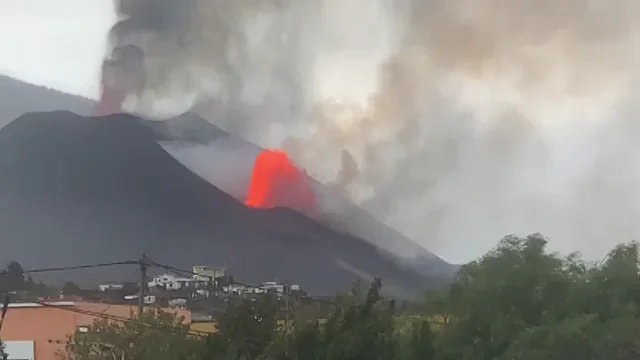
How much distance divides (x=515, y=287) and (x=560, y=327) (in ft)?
1.83

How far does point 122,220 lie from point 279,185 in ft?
6.12

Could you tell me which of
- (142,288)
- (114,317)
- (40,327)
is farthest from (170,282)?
(40,327)

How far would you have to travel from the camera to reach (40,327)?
7.14m

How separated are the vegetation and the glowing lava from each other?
233 cm

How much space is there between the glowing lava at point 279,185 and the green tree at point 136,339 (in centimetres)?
244

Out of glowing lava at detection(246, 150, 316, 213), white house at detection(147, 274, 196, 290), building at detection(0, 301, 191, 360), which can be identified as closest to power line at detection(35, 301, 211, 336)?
building at detection(0, 301, 191, 360)

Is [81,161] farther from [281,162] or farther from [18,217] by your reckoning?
[281,162]

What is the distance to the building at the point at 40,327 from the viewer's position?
7.04 m

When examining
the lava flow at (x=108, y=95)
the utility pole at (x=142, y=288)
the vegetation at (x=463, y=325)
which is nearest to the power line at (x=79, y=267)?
the utility pole at (x=142, y=288)

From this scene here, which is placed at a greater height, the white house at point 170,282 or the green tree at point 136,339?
the white house at point 170,282

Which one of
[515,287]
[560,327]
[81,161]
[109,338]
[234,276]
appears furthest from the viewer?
[81,161]

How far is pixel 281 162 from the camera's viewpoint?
8.84m

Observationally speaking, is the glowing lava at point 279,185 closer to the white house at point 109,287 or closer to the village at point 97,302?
the village at point 97,302

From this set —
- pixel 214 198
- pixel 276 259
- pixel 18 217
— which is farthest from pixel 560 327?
pixel 18 217
